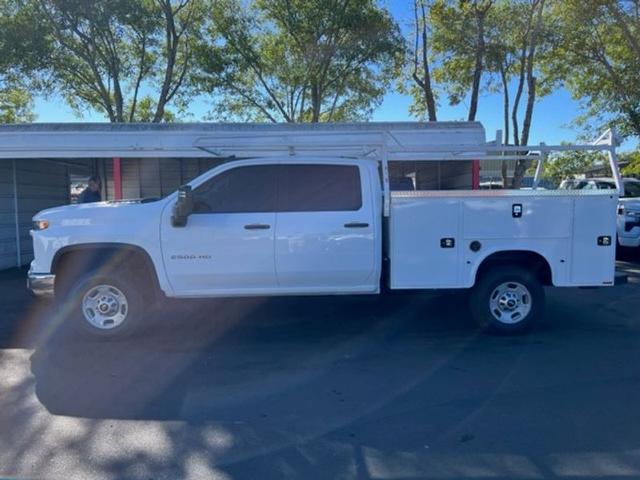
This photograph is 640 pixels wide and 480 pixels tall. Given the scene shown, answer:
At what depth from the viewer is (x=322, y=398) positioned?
15.2 feet

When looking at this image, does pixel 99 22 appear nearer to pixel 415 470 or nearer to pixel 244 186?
pixel 244 186

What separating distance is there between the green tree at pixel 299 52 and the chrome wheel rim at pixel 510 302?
41.1 feet

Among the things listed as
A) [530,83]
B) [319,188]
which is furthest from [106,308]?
[530,83]

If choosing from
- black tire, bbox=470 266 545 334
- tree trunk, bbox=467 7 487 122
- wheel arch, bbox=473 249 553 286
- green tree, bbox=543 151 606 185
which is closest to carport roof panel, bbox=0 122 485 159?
wheel arch, bbox=473 249 553 286

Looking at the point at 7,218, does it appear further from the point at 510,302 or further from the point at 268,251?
the point at 510,302

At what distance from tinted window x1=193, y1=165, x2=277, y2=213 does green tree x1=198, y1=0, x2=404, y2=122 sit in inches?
470

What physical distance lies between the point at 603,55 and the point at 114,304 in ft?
59.2

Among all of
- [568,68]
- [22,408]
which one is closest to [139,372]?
[22,408]

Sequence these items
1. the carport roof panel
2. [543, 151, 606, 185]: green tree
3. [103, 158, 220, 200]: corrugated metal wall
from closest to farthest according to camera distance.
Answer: the carport roof panel, [103, 158, 220, 200]: corrugated metal wall, [543, 151, 606, 185]: green tree

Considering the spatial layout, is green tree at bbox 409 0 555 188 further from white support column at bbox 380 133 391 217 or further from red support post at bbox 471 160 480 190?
white support column at bbox 380 133 391 217

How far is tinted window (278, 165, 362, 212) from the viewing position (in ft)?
20.0

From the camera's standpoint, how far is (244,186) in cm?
612

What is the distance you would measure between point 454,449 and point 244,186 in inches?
141

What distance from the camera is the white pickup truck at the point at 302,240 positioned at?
5.96 meters
